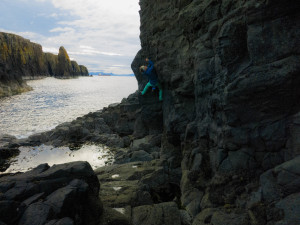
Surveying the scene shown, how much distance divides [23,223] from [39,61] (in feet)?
636

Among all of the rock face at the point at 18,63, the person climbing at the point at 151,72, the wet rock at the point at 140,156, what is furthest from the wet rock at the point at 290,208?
the rock face at the point at 18,63

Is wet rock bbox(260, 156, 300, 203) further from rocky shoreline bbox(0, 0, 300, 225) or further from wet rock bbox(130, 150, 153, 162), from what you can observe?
wet rock bbox(130, 150, 153, 162)

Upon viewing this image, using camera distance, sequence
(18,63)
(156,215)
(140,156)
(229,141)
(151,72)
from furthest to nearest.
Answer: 1. (18,63)
2. (140,156)
3. (151,72)
4. (229,141)
5. (156,215)

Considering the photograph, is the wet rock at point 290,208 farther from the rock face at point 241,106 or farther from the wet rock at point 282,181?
the wet rock at point 282,181

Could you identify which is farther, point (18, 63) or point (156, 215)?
point (18, 63)

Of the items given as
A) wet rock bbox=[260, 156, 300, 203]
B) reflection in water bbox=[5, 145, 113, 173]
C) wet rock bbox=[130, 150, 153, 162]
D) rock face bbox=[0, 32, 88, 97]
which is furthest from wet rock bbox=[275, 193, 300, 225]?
rock face bbox=[0, 32, 88, 97]

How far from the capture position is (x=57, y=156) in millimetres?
26328

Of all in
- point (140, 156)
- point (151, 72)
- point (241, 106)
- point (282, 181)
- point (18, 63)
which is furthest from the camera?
point (18, 63)

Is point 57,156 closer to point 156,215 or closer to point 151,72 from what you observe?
point 151,72

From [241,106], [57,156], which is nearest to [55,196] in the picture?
[241,106]

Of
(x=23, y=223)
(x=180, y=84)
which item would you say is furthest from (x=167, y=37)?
(x=23, y=223)

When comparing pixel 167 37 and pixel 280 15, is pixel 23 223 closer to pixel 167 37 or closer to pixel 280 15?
pixel 280 15

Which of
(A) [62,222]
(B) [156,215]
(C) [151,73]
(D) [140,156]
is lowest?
(D) [140,156]

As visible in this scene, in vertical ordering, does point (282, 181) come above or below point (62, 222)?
above
